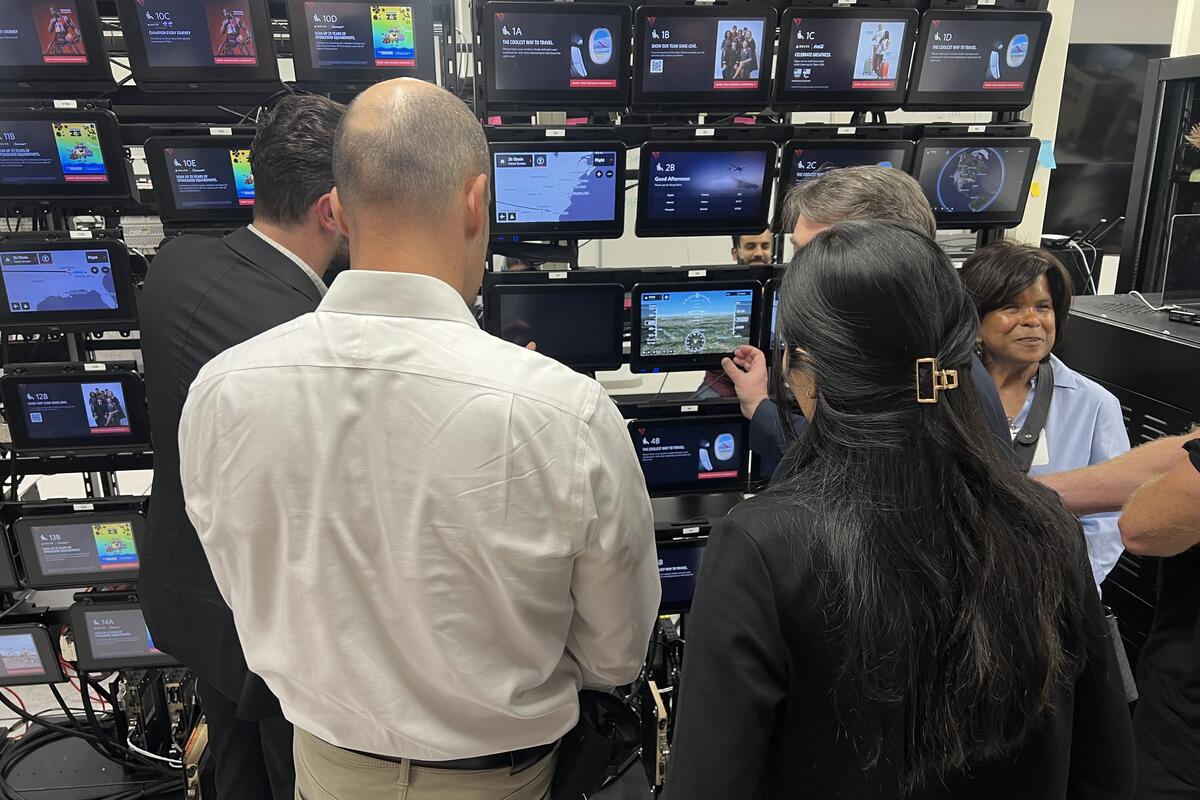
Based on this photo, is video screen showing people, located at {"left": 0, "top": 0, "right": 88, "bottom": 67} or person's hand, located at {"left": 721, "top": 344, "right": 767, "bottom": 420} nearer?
video screen showing people, located at {"left": 0, "top": 0, "right": 88, "bottom": 67}

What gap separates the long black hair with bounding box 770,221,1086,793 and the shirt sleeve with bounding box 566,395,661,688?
0.29 metres

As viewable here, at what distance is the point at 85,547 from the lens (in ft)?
8.58

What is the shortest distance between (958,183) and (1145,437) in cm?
90

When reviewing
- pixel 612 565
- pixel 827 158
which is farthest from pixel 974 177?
pixel 612 565

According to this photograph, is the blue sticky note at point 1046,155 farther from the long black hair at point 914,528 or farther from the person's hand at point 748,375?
the long black hair at point 914,528

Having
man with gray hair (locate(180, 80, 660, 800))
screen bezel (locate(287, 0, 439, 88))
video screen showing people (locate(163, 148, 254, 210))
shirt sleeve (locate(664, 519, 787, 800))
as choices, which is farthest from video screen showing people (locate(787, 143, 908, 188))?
shirt sleeve (locate(664, 519, 787, 800))

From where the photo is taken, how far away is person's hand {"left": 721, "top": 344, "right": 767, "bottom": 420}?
2.37 m

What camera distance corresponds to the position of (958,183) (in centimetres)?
256

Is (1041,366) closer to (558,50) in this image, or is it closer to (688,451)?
(688,451)

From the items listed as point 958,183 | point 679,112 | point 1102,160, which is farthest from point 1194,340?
point 1102,160

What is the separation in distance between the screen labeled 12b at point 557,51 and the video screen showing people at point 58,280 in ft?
4.12

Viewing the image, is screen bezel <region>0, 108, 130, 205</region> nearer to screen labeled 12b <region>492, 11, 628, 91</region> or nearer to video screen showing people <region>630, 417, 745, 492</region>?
screen labeled 12b <region>492, 11, 628, 91</region>

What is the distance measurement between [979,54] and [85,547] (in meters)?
3.08

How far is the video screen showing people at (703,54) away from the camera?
7.47ft
